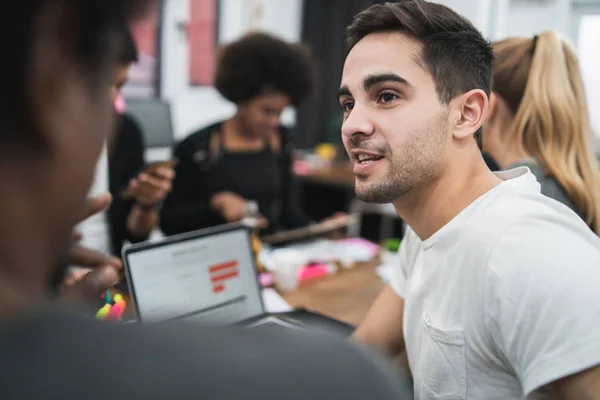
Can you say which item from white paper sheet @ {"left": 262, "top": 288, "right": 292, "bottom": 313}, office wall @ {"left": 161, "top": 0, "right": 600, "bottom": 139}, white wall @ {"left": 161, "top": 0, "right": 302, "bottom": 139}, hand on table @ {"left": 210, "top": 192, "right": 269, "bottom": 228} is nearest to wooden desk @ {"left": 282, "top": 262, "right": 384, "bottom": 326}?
white paper sheet @ {"left": 262, "top": 288, "right": 292, "bottom": 313}

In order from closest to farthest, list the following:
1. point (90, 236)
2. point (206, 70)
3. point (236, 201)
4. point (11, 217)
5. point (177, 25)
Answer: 1. point (11, 217)
2. point (90, 236)
3. point (236, 201)
4. point (177, 25)
5. point (206, 70)

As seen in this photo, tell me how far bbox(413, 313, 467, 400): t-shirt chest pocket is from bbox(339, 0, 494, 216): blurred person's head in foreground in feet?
0.87

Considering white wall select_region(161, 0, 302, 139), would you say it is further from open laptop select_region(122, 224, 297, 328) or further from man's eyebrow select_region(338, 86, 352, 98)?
man's eyebrow select_region(338, 86, 352, 98)

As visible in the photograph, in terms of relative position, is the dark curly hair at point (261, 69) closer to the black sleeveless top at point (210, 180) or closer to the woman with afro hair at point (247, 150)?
the woman with afro hair at point (247, 150)

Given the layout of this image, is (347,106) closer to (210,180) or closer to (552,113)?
(552,113)

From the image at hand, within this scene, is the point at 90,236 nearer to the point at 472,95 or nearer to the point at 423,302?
the point at 423,302

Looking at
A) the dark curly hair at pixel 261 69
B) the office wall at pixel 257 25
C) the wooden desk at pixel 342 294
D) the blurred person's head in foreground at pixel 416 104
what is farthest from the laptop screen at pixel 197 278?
the office wall at pixel 257 25

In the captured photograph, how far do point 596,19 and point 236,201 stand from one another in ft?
10.5

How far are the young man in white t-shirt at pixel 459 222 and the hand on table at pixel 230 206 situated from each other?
1.01 m

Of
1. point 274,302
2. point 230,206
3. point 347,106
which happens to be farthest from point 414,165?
point 230,206

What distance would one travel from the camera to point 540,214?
0.88 metres

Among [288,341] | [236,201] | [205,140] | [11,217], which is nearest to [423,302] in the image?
[288,341]

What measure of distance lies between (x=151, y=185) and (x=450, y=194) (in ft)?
3.44

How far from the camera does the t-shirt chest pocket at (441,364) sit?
0.92 meters
